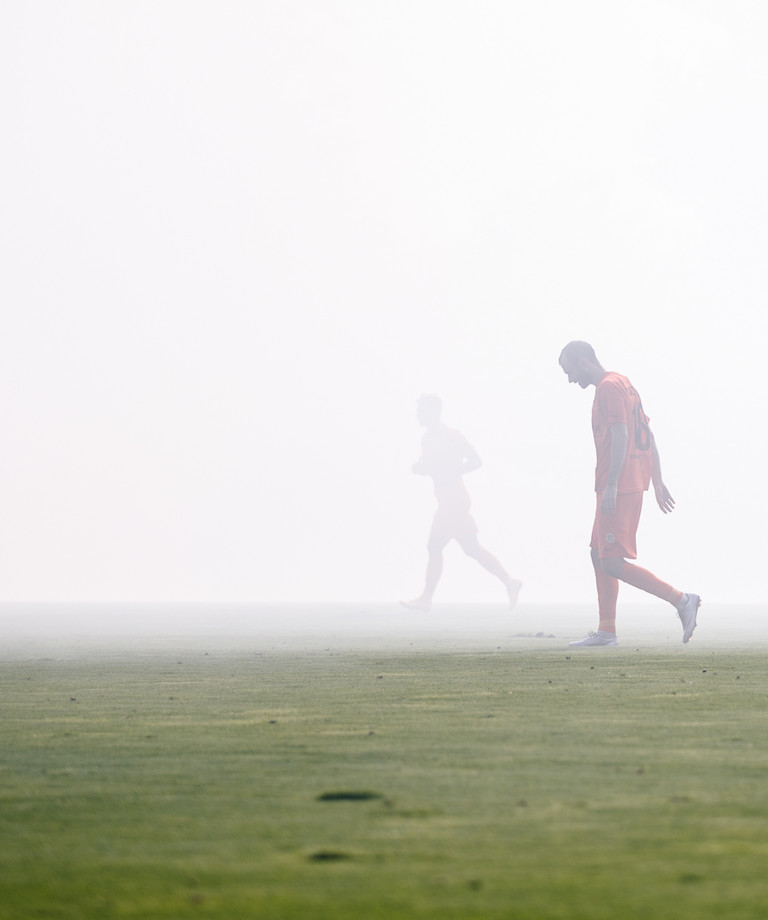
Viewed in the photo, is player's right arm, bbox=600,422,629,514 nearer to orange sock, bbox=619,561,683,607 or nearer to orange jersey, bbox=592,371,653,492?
orange jersey, bbox=592,371,653,492

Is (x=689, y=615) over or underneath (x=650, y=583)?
underneath

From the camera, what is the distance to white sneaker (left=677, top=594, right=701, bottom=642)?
50.2 feet

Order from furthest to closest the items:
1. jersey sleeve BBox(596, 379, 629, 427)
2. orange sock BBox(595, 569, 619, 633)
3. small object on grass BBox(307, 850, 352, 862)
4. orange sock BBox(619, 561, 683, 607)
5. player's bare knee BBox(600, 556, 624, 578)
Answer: jersey sleeve BBox(596, 379, 629, 427) → player's bare knee BBox(600, 556, 624, 578) → orange sock BBox(619, 561, 683, 607) → orange sock BBox(595, 569, 619, 633) → small object on grass BBox(307, 850, 352, 862)

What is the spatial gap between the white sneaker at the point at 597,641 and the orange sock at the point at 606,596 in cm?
20

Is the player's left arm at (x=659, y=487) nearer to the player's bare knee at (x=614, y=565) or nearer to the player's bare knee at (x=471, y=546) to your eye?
the player's bare knee at (x=614, y=565)

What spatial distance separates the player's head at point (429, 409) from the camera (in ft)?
125

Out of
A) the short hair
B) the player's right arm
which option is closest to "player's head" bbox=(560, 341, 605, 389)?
the short hair

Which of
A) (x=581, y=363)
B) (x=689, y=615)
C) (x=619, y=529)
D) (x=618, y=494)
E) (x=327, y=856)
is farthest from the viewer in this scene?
(x=581, y=363)

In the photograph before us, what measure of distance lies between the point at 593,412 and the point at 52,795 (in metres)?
12.3

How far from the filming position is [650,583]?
51.1ft

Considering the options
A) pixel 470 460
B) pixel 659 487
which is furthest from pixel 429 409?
pixel 659 487

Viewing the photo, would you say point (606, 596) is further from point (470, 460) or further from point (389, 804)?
point (470, 460)

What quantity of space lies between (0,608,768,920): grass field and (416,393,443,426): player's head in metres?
30.0

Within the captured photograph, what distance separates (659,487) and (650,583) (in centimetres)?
187
